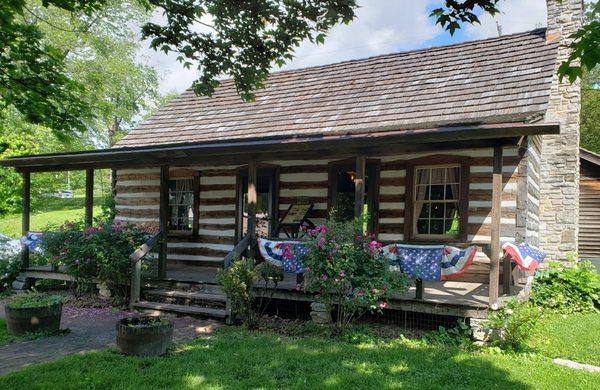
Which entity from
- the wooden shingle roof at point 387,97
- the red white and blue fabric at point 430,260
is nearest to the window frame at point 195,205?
the wooden shingle roof at point 387,97

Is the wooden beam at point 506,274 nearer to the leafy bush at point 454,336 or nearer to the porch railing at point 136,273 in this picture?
the leafy bush at point 454,336

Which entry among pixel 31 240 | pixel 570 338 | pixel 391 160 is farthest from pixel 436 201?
pixel 31 240

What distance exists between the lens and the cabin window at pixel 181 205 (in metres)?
12.3

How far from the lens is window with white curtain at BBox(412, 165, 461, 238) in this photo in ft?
30.1

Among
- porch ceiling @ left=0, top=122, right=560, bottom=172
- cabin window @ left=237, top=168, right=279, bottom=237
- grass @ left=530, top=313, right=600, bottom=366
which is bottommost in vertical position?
grass @ left=530, top=313, right=600, bottom=366

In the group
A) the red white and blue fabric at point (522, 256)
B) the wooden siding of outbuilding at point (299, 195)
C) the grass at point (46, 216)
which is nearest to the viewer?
the red white and blue fabric at point (522, 256)

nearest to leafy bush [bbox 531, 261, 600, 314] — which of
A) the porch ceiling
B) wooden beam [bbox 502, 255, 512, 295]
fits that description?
wooden beam [bbox 502, 255, 512, 295]

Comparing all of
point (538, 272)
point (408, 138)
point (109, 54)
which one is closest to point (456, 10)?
point (408, 138)

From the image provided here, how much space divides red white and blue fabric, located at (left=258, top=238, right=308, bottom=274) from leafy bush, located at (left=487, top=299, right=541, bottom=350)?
2.86m

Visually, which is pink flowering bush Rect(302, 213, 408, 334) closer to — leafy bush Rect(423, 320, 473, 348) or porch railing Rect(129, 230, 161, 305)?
leafy bush Rect(423, 320, 473, 348)

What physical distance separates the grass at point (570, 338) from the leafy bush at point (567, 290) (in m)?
0.61

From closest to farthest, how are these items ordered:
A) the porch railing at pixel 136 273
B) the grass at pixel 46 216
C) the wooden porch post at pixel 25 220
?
the porch railing at pixel 136 273 → the wooden porch post at pixel 25 220 → the grass at pixel 46 216

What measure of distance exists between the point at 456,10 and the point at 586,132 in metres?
28.5

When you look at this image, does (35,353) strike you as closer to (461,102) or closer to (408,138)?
(408,138)
